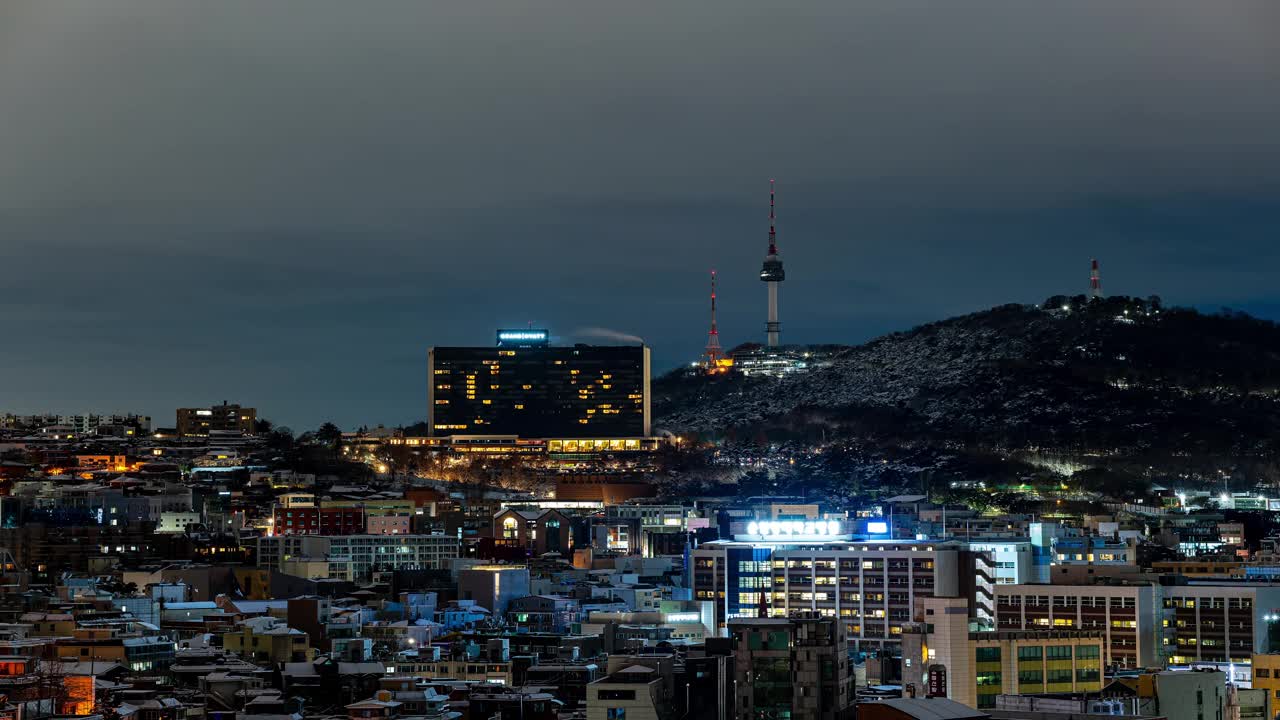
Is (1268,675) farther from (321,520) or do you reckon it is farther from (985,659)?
(321,520)

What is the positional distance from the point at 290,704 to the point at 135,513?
71035 mm

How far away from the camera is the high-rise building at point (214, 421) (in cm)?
17800

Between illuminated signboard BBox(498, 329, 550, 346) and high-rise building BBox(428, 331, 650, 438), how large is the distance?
5.17ft

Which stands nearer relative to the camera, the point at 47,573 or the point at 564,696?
the point at 564,696

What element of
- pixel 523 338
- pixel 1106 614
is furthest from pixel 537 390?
pixel 1106 614

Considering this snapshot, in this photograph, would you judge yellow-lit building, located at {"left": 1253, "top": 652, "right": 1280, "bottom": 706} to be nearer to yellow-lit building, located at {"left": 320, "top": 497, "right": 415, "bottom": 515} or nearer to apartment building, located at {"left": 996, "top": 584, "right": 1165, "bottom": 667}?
apartment building, located at {"left": 996, "top": 584, "right": 1165, "bottom": 667}

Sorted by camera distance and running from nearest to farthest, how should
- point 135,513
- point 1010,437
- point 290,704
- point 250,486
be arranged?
point 290,704 → point 135,513 → point 250,486 → point 1010,437

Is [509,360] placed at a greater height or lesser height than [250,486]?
greater

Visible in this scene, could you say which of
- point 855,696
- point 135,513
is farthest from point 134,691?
point 135,513

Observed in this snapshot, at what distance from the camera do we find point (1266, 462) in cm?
15075

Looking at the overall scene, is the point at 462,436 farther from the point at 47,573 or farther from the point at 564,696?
the point at 564,696

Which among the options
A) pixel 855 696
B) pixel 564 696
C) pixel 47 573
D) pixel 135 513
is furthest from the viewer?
pixel 135 513

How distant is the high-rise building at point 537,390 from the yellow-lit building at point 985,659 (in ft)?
400

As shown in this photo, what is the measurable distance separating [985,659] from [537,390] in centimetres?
12573
